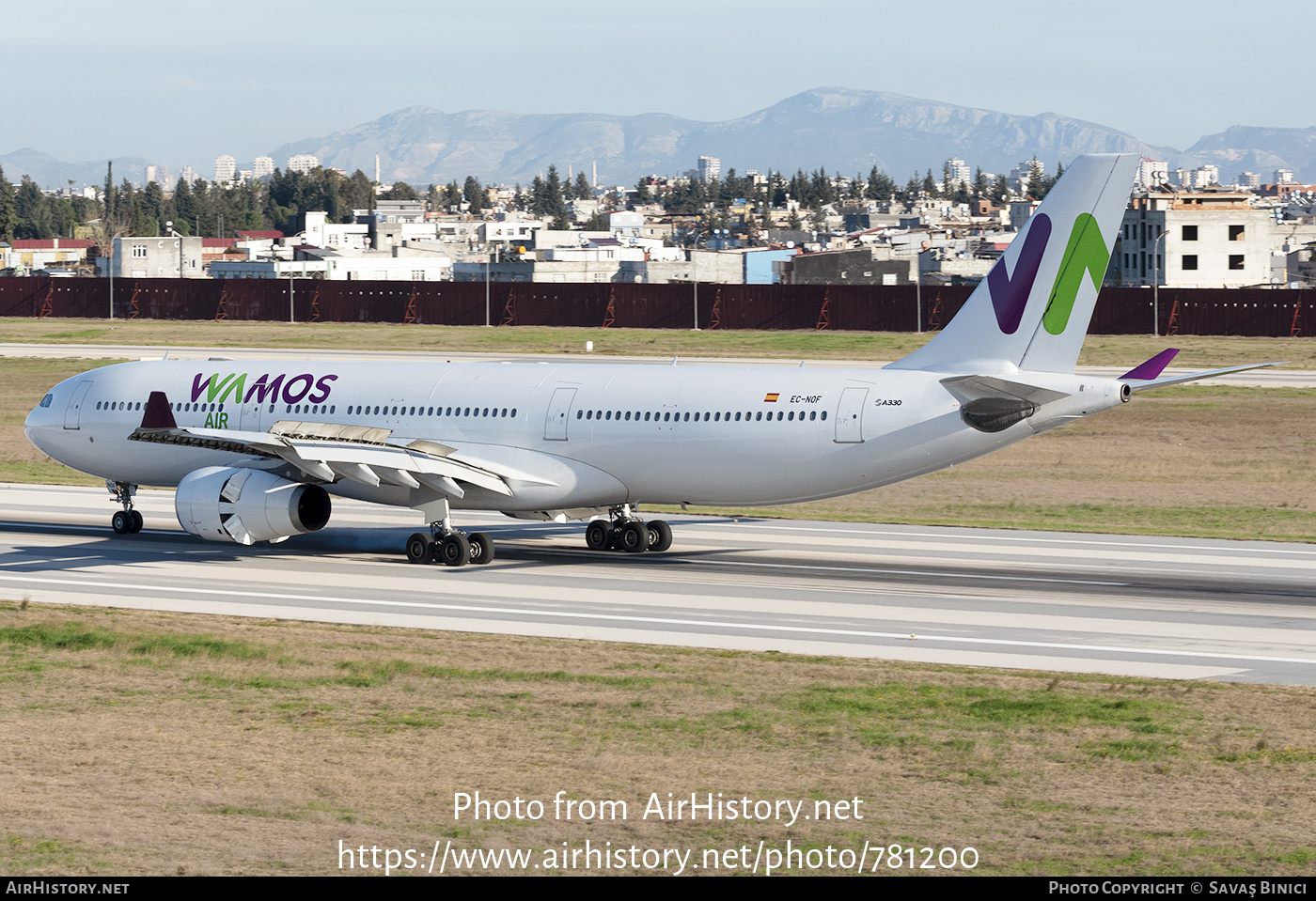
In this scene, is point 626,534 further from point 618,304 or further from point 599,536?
point 618,304

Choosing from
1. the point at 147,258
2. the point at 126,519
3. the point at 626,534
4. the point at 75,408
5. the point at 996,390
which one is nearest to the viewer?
the point at 996,390

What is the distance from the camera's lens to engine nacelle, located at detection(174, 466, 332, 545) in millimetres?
34688

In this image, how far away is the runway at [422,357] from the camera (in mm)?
77938

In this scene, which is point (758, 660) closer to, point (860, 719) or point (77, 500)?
point (860, 719)

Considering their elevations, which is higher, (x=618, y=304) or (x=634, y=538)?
(x=618, y=304)

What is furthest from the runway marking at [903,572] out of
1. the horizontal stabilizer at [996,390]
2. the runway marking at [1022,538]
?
the runway marking at [1022,538]

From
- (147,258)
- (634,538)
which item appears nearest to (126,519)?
(634,538)

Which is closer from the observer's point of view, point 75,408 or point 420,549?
point 420,549

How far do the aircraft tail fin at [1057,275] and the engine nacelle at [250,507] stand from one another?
1426 centimetres

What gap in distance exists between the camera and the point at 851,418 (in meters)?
32.2

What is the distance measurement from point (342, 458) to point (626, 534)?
6677 millimetres

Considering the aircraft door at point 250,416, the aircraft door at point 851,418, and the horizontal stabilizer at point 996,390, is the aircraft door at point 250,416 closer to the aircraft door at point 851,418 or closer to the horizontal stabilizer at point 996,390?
the aircraft door at point 851,418

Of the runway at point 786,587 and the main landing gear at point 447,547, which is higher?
the main landing gear at point 447,547

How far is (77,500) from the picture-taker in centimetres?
4669
